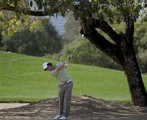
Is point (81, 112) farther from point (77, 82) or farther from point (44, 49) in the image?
point (44, 49)

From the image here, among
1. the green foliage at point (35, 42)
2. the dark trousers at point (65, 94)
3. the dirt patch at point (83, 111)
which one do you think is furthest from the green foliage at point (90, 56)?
the dark trousers at point (65, 94)

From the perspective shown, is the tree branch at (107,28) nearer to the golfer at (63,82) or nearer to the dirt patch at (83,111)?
the dirt patch at (83,111)

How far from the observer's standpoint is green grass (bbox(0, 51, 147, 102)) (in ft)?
74.9

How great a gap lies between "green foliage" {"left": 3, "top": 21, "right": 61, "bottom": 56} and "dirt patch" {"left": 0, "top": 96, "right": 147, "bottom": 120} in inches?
2371

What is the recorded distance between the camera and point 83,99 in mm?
15438

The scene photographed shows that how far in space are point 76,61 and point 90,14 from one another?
48467 mm

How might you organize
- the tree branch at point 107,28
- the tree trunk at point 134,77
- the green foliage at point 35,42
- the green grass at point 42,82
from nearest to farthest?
1. the tree branch at point 107,28
2. the tree trunk at point 134,77
3. the green grass at point 42,82
4. the green foliage at point 35,42

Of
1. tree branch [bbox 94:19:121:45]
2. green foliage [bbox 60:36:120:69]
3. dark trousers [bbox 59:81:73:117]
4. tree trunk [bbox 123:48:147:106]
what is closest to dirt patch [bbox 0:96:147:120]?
tree trunk [bbox 123:48:147:106]

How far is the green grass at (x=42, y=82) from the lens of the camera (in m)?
22.8

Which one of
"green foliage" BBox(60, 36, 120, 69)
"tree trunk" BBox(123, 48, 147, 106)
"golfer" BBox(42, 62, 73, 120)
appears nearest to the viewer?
"golfer" BBox(42, 62, 73, 120)

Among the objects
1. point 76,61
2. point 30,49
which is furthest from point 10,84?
point 30,49

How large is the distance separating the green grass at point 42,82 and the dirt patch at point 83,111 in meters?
5.54

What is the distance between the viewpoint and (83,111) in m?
13.2

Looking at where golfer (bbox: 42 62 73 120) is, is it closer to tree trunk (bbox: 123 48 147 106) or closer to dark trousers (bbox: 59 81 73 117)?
dark trousers (bbox: 59 81 73 117)
